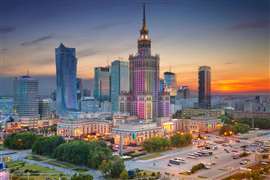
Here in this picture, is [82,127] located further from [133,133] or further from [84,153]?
[84,153]

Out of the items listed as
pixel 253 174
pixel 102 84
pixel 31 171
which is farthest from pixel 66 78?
pixel 253 174

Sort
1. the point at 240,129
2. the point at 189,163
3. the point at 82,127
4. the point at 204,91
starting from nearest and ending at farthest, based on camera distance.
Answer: the point at 189,163
the point at 240,129
the point at 82,127
the point at 204,91

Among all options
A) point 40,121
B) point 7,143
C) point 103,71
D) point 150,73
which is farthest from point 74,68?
point 7,143

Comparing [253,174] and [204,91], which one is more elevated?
[204,91]

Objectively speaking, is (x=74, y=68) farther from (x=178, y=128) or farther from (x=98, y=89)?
(x=178, y=128)

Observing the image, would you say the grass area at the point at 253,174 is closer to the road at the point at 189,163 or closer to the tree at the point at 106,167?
the road at the point at 189,163

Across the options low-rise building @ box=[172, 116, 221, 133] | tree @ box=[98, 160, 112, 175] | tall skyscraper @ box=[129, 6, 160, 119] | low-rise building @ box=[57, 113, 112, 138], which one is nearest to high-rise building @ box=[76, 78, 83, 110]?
tall skyscraper @ box=[129, 6, 160, 119]
